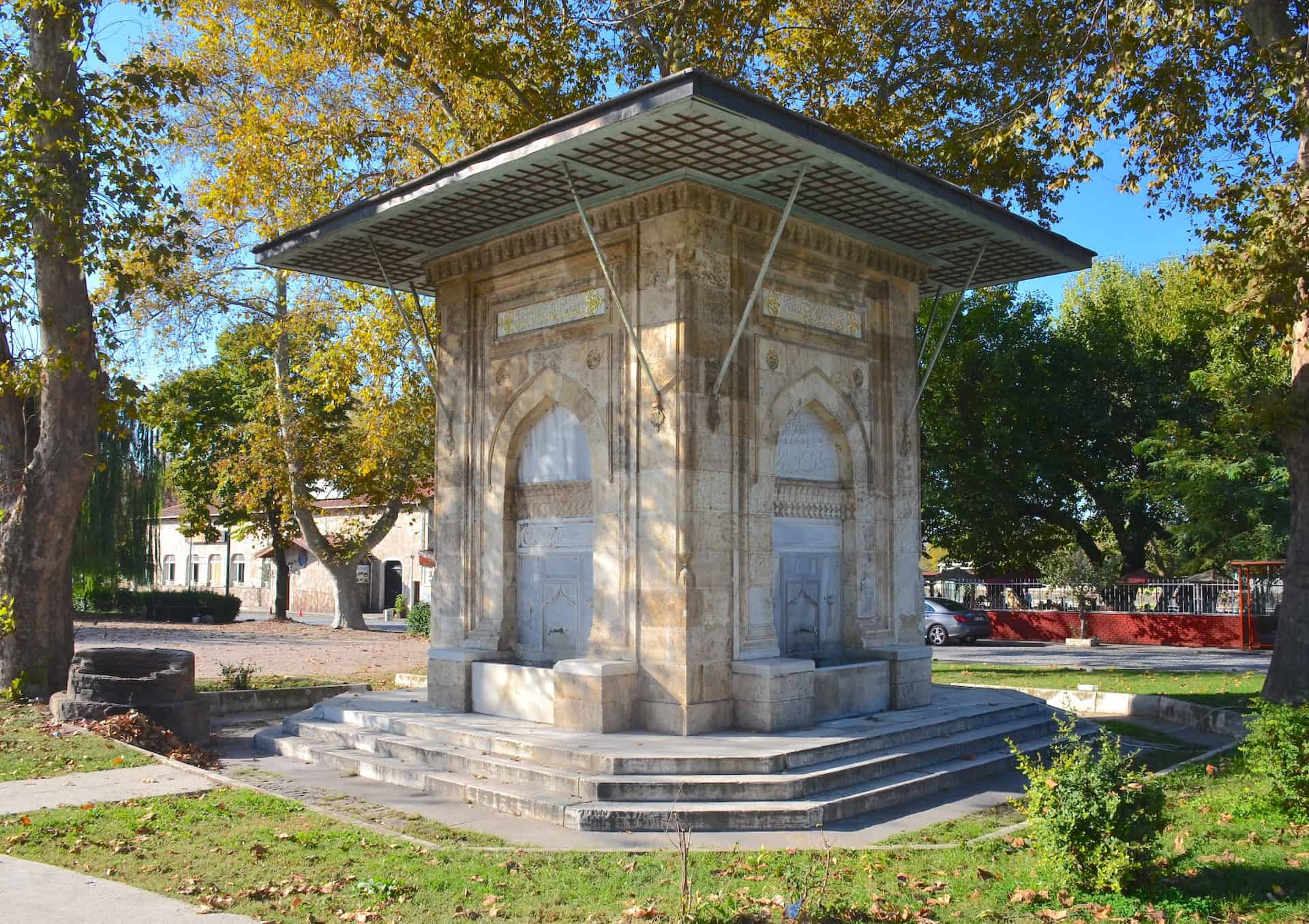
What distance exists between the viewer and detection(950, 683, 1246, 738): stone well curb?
12.6 metres

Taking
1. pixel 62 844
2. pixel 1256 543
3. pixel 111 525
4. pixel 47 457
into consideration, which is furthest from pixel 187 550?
A: pixel 62 844

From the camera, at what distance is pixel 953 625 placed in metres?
29.2

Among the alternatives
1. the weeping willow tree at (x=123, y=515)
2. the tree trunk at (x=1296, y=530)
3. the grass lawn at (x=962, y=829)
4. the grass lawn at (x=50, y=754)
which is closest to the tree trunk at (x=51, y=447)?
the grass lawn at (x=50, y=754)

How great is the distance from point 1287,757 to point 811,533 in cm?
535

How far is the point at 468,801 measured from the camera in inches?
346

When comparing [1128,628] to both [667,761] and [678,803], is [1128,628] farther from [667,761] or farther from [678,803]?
[678,803]

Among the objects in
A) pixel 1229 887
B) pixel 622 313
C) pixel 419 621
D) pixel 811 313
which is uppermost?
pixel 811 313

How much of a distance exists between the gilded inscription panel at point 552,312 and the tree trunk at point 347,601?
22.2 metres

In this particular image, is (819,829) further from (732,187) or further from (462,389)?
(462,389)

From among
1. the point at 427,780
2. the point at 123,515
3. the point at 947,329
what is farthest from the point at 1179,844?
the point at 123,515

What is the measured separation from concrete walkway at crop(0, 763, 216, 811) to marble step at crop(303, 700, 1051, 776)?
2.20 metres

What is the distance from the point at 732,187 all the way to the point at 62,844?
7842 millimetres

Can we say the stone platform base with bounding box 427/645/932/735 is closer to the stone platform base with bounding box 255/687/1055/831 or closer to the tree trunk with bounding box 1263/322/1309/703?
the stone platform base with bounding box 255/687/1055/831

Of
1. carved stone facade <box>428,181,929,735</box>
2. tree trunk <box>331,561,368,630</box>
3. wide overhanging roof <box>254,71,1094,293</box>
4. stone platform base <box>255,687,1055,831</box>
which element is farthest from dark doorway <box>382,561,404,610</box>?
stone platform base <box>255,687,1055,831</box>
